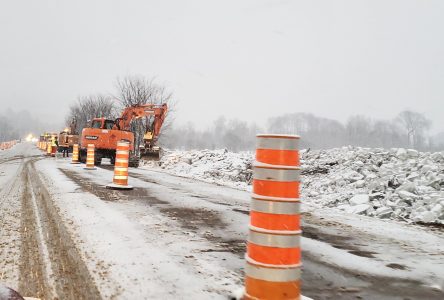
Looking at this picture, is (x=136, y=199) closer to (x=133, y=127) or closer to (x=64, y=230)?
(x=64, y=230)

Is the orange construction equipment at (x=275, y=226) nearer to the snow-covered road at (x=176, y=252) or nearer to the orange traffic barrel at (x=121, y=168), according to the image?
the snow-covered road at (x=176, y=252)

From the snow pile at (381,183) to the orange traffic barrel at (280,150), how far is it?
593 cm

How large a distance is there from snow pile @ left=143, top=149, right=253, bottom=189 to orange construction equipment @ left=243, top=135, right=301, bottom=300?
11384 mm

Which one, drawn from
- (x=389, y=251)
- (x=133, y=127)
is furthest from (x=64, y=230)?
(x=133, y=127)

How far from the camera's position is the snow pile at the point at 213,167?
1778 cm

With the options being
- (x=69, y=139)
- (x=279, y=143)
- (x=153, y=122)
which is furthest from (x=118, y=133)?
(x=279, y=143)

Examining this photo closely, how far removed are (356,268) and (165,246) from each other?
6.97ft

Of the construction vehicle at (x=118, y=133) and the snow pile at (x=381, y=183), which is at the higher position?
the construction vehicle at (x=118, y=133)

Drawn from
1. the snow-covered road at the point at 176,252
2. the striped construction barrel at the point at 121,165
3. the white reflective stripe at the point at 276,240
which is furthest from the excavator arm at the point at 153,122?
the white reflective stripe at the point at 276,240

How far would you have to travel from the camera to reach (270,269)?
281 cm

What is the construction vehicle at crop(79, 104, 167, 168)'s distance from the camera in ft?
74.6

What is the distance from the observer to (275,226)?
9.32ft

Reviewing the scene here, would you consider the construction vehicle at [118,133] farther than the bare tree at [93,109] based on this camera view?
No

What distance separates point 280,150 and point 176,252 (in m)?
2.12
